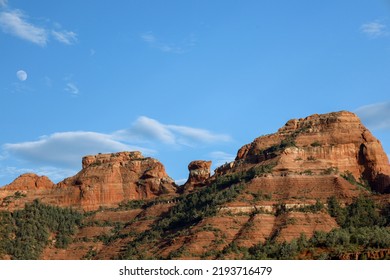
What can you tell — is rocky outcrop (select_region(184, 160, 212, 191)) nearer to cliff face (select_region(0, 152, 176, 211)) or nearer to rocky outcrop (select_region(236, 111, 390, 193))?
cliff face (select_region(0, 152, 176, 211))

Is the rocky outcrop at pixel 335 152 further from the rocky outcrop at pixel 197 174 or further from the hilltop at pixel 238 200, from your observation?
the rocky outcrop at pixel 197 174

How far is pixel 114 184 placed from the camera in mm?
154625

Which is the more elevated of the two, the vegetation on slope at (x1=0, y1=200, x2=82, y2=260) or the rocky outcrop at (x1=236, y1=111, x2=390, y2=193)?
the rocky outcrop at (x1=236, y1=111, x2=390, y2=193)

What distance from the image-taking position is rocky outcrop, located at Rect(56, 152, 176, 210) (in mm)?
152625

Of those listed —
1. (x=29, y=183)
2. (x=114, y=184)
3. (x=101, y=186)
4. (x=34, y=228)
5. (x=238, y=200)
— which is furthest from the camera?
(x=29, y=183)

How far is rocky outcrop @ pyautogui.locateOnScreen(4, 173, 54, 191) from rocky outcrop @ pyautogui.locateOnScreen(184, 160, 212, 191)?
27627 millimetres

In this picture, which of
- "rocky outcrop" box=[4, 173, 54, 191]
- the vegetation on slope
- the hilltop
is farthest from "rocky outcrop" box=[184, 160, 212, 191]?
"rocky outcrop" box=[4, 173, 54, 191]

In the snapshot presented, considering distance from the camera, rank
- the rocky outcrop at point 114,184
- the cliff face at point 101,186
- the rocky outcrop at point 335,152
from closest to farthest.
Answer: the rocky outcrop at point 335,152, the cliff face at point 101,186, the rocky outcrop at point 114,184

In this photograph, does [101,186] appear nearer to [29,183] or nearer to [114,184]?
[114,184]

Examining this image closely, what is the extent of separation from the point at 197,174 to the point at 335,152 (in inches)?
1244

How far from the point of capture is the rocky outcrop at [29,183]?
504ft

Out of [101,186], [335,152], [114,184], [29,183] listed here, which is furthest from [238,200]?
[29,183]

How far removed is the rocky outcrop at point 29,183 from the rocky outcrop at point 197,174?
90.6 feet

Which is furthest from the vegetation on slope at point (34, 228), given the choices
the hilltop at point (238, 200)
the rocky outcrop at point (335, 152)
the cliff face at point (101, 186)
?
the rocky outcrop at point (335, 152)
